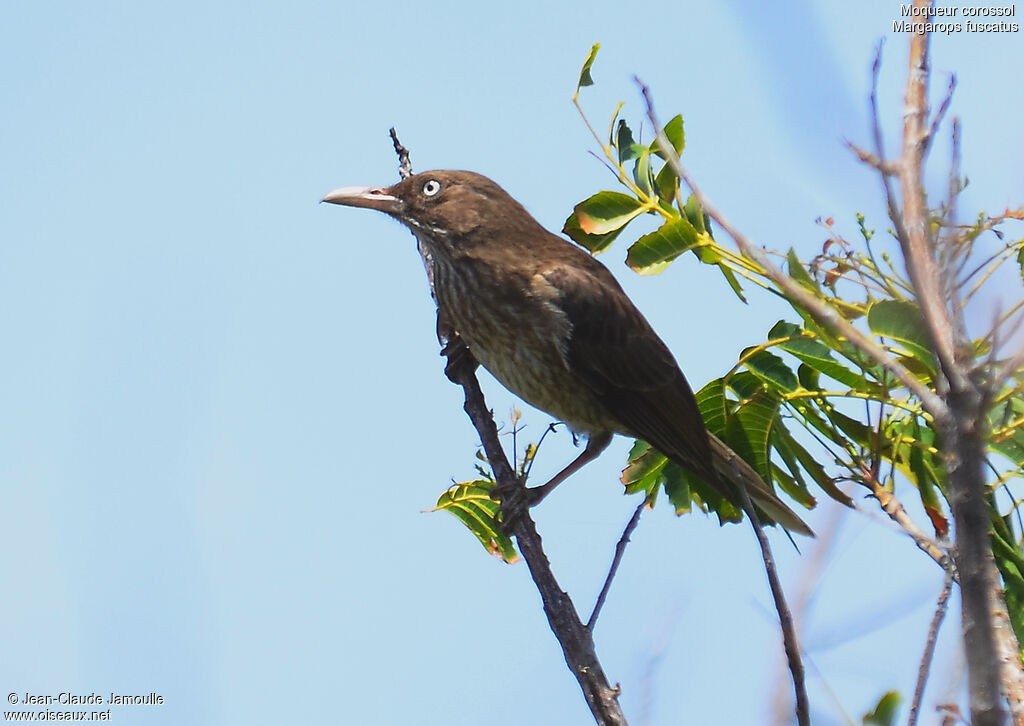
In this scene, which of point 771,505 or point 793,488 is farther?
point 771,505

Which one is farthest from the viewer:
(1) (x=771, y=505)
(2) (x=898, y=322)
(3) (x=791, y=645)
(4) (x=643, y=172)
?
(1) (x=771, y=505)

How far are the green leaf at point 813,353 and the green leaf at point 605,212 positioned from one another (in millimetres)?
581

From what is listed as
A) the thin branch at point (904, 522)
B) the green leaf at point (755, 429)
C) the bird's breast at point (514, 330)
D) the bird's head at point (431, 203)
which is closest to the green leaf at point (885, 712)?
the thin branch at point (904, 522)

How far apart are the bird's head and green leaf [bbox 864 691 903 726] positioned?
3.56 m

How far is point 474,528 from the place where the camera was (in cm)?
442

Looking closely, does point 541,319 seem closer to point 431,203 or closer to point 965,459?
point 431,203

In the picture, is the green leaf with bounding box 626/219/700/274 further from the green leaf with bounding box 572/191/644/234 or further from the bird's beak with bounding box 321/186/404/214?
the bird's beak with bounding box 321/186/404/214

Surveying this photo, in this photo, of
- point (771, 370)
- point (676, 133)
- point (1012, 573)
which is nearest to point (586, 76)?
point (676, 133)

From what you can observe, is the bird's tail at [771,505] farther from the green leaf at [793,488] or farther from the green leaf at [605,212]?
the green leaf at [605,212]

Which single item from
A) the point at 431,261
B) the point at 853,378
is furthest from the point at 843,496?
the point at 431,261

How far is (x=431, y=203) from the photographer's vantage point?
519cm

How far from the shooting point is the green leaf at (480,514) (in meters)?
4.29

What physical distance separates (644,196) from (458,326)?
1.51 metres

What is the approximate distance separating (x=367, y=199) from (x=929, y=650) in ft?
11.2
